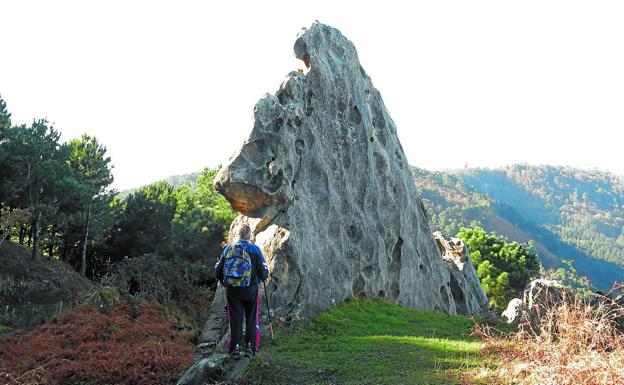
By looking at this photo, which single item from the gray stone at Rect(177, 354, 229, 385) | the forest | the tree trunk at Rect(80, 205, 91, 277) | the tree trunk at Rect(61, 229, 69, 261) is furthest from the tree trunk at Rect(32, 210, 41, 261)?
the gray stone at Rect(177, 354, 229, 385)

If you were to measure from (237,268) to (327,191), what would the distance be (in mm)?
9751

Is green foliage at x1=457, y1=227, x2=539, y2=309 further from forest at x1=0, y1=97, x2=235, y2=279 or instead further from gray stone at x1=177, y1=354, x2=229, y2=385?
gray stone at x1=177, y1=354, x2=229, y2=385

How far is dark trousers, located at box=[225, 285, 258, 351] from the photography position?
10.3 m

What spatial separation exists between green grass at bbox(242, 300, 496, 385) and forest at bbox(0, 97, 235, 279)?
18.5 meters

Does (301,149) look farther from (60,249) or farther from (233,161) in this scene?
(60,249)

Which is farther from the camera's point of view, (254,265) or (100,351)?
(100,351)

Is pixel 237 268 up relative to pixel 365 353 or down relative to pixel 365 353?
up

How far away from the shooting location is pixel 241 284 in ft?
33.5

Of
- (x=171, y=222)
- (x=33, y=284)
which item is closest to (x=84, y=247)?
(x=33, y=284)

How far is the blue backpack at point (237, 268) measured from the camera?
33.4ft

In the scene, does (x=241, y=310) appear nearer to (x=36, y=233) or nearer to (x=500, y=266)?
(x=36, y=233)

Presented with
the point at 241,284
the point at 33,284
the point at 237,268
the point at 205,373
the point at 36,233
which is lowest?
the point at 33,284

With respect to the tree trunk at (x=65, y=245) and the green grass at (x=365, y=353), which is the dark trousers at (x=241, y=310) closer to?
the green grass at (x=365, y=353)

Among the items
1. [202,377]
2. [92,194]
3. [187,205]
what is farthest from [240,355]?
[92,194]
